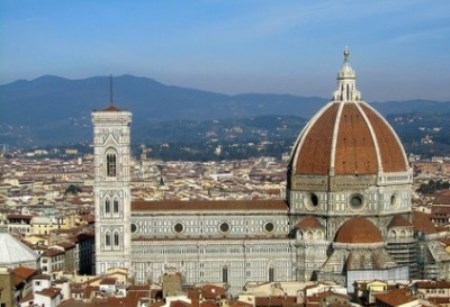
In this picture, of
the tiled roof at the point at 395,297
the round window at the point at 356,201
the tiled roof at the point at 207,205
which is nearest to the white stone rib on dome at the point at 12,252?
the tiled roof at the point at 207,205

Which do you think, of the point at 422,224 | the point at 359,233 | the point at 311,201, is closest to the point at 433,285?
the point at 359,233

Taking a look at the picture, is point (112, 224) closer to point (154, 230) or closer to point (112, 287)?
point (154, 230)

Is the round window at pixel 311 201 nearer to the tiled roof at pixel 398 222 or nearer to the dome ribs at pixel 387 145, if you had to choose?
the dome ribs at pixel 387 145

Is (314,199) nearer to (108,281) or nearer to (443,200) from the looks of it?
(108,281)

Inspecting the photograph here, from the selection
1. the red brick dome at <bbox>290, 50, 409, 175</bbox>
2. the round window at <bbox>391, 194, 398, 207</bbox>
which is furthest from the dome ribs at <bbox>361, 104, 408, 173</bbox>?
the round window at <bbox>391, 194, 398, 207</bbox>

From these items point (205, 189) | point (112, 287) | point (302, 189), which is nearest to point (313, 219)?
point (302, 189)

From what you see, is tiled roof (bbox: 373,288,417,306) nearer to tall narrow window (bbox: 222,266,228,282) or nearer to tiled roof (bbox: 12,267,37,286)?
tiled roof (bbox: 12,267,37,286)
